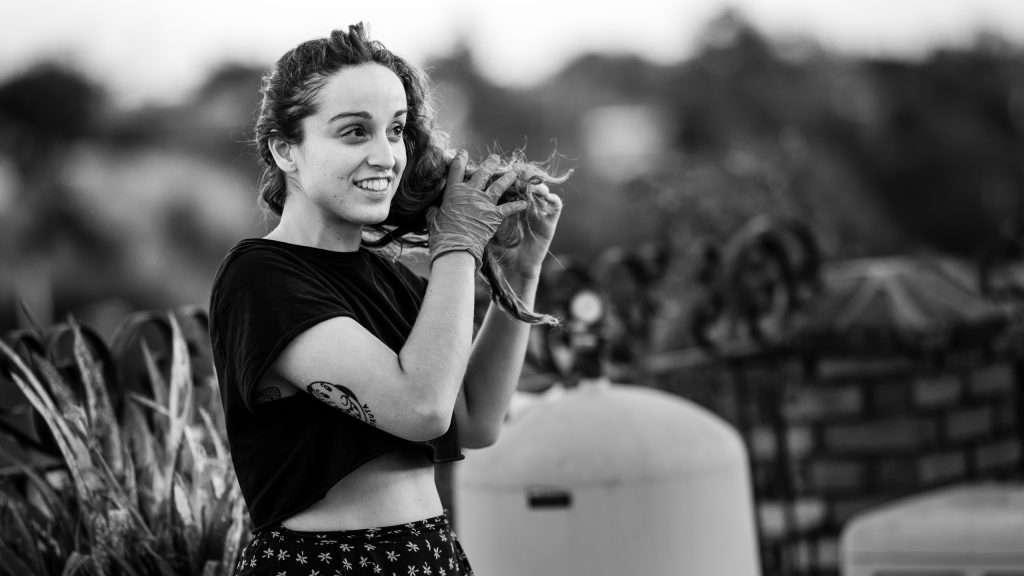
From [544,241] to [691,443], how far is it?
1.19 meters

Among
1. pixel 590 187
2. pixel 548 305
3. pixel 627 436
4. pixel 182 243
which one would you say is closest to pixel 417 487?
pixel 627 436

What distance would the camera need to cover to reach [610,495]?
294cm

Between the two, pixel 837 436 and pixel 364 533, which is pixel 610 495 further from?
pixel 837 436

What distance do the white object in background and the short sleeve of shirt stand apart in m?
2.08

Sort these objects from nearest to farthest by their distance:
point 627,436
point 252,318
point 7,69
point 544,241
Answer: point 252,318 < point 544,241 < point 627,436 < point 7,69

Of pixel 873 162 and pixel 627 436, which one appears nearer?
pixel 627 436

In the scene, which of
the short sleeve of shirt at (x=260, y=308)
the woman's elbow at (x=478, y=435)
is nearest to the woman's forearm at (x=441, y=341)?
the short sleeve of shirt at (x=260, y=308)

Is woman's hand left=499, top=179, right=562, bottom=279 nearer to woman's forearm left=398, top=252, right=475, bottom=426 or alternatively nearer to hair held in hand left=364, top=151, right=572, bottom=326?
hair held in hand left=364, top=151, right=572, bottom=326

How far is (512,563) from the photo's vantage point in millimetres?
3033

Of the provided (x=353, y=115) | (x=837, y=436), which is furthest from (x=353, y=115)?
(x=837, y=436)

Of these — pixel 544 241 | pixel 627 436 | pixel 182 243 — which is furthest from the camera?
pixel 182 243

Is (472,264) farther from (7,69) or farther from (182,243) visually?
(7,69)

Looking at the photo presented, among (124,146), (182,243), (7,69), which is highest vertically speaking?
(7,69)

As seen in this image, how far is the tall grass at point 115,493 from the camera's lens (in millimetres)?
2287
